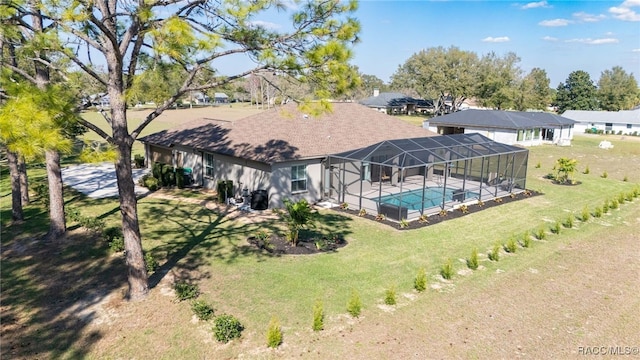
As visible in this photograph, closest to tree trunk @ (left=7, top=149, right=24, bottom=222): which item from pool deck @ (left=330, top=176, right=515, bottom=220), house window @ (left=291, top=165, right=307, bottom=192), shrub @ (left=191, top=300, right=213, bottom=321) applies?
house window @ (left=291, top=165, right=307, bottom=192)

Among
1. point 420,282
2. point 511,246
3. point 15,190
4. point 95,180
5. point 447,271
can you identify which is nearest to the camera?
point 420,282

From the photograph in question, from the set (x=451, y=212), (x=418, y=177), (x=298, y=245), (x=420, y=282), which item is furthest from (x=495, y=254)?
(x=418, y=177)

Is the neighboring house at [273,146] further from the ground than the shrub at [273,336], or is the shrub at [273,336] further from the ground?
the neighboring house at [273,146]

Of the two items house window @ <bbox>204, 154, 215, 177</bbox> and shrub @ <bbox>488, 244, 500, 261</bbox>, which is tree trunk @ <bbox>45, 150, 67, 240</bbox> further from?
shrub @ <bbox>488, 244, 500, 261</bbox>

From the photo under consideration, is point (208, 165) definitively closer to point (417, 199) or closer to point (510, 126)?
point (417, 199)

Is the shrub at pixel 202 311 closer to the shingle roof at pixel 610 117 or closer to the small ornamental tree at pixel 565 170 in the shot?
the small ornamental tree at pixel 565 170

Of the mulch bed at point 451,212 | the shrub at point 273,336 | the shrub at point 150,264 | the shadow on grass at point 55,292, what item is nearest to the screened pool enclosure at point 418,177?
the mulch bed at point 451,212
